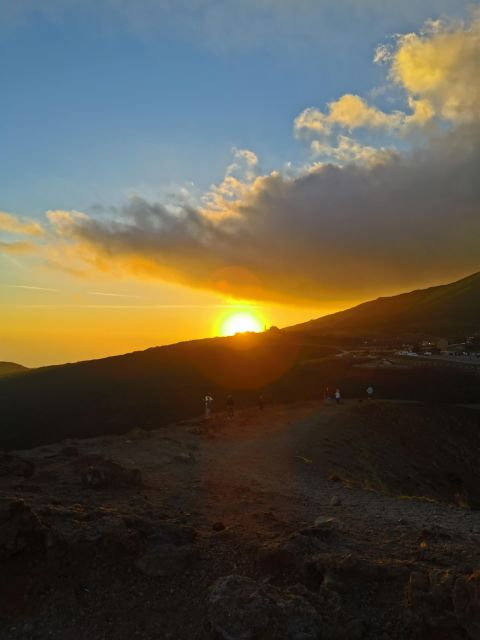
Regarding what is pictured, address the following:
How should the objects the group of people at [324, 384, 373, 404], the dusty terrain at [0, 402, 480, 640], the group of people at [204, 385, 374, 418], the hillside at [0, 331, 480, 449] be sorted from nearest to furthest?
the dusty terrain at [0, 402, 480, 640] < the group of people at [204, 385, 374, 418] < the group of people at [324, 384, 373, 404] < the hillside at [0, 331, 480, 449]

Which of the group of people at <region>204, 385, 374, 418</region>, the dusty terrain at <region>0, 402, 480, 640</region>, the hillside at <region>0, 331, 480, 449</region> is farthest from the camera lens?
the hillside at <region>0, 331, 480, 449</region>

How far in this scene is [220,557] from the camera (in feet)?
32.4

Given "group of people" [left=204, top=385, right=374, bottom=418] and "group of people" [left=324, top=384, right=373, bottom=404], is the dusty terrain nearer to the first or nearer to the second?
"group of people" [left=204, top=385, right=374, bottom=418]

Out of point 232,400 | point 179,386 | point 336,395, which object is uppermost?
point 179,386

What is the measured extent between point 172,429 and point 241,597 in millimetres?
22716

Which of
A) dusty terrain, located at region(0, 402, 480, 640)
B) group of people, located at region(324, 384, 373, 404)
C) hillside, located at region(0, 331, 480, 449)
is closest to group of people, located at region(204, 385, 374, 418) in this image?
group of people, located at region(324, 384, 373, 404)

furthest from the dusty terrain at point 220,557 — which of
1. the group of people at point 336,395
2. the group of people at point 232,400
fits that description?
the group of people at point 336,395

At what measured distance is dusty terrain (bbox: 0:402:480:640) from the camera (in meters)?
7.66

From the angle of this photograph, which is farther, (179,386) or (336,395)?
(179,386)

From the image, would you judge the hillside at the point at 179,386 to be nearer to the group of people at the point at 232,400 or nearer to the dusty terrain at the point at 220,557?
the group of people at the point at 232,400

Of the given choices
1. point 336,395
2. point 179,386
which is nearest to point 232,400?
point 336,395

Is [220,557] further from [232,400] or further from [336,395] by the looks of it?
[336,395]

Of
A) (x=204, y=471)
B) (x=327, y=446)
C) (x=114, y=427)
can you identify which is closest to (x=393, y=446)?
(x=327, y=446)

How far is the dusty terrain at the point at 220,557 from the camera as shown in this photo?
Answer: 766 centimetres
